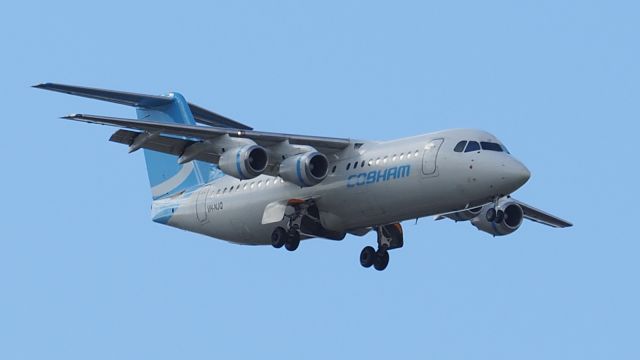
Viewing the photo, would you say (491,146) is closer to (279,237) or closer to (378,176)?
(378,176)

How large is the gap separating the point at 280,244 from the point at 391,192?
2.93 m

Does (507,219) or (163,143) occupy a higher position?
(163,143)

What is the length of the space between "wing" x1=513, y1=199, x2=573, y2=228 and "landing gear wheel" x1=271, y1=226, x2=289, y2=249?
5791 millimetres

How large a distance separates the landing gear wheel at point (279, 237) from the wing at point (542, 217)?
228 inches

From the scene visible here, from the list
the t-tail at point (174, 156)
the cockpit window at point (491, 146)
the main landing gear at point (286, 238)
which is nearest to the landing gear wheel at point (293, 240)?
the main landing gear at point (286, 238)

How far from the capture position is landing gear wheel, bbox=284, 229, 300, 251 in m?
31.7

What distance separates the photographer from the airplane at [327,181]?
1168 inches

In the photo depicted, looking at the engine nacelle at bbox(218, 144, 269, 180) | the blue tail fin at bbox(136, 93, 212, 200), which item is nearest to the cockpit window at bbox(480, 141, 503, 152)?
the engine nacelle at bbox(218, 144, 269, 180)

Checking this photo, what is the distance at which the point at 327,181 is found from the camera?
3145cm

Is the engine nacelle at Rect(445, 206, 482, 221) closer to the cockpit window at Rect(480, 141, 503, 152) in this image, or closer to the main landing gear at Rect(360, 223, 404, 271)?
the main landing gear at Rect(360, 223, 404, 271)

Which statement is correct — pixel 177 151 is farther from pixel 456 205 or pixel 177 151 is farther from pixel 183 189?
pixel 456 205

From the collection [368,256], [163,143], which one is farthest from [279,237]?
[163,143]

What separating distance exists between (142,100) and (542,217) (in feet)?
30.2

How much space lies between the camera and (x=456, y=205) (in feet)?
97.9
